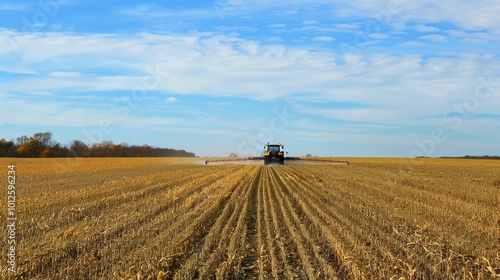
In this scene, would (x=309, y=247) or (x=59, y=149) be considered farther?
(x=59, y=149)

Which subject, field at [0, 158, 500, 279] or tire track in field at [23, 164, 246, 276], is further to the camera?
tire track in field at [23, 164, 246, 276]

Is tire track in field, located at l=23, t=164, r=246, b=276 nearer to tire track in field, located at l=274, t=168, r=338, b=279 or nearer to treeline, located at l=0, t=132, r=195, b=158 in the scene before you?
tire track in field, located at l=274, t=168, r=338, b=279

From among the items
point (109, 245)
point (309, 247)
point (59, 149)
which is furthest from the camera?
point (59, 149)

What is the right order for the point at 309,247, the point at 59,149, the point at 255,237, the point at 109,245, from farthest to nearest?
the point at 59,149 → the point at 255,237 → the point at 309,247 → the point at 109,245

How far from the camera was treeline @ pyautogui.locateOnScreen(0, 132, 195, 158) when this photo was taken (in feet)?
337

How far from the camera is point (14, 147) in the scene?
103 m

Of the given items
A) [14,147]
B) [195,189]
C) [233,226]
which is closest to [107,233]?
[233,226]

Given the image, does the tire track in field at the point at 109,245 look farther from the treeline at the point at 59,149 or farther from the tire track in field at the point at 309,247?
the treeline at the point at 59,149

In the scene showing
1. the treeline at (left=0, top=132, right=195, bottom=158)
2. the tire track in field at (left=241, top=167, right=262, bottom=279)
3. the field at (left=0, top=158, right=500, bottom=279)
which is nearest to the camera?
the field at (left=0, top=158, right=500, bottom=279)

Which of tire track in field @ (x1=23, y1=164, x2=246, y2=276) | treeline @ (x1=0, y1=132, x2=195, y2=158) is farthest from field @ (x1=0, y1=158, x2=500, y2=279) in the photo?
treeline @ (x1=0, y1=132, x2=195, y2=158)

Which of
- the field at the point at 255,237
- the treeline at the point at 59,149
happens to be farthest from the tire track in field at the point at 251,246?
the treeline at the point at 59,149

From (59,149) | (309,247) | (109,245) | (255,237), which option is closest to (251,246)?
(255,237)

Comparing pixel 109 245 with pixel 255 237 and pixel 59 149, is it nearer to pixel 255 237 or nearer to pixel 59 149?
pixel 255 237

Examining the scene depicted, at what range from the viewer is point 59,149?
106 metres
